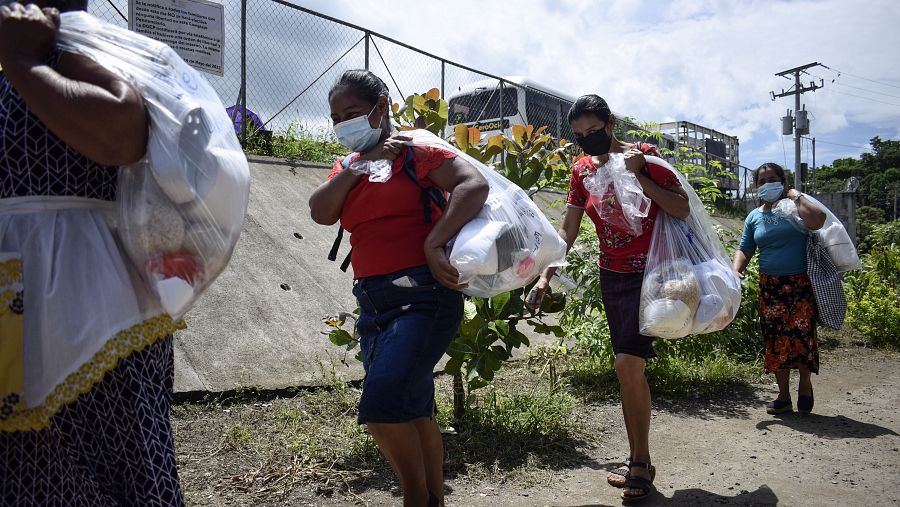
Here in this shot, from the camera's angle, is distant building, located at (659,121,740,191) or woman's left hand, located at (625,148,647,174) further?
distant building, located at (659,121,740,191)

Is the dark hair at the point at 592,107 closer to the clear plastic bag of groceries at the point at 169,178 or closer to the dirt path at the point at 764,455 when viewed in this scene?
the dirt path at the point at 764,455

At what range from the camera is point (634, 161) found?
10.1 ft

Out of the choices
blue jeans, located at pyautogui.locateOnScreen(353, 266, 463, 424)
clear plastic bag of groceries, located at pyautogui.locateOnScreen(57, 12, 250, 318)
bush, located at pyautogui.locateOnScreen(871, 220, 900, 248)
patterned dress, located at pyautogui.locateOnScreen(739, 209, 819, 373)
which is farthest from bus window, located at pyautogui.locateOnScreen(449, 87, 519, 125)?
clear plastic bag of groceries, located at pyautogui.locateOnScreen(57, 12, 250, 318)

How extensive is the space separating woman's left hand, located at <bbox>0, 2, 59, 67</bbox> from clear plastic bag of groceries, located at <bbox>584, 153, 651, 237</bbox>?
2.32 m

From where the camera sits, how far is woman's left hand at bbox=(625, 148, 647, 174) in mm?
3088

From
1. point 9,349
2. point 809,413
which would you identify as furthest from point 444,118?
point 809,413

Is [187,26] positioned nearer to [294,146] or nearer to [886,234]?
[294,146]

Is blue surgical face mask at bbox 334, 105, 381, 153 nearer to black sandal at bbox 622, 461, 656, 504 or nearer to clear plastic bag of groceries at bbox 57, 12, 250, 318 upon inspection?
clear plastic bag of groceries at bbox 57, 12, 250, 318

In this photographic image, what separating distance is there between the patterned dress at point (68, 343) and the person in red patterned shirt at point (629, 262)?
6.93 ft

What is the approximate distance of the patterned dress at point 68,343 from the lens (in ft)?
4.84

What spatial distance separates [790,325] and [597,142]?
2.51 metres

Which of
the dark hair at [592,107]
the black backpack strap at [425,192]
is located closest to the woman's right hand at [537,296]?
the dark hair at [592,107]

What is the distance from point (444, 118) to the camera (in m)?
Result: 3.81

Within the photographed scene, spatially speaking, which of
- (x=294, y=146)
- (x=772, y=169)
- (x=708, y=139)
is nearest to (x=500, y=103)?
(x=294, y=146)
